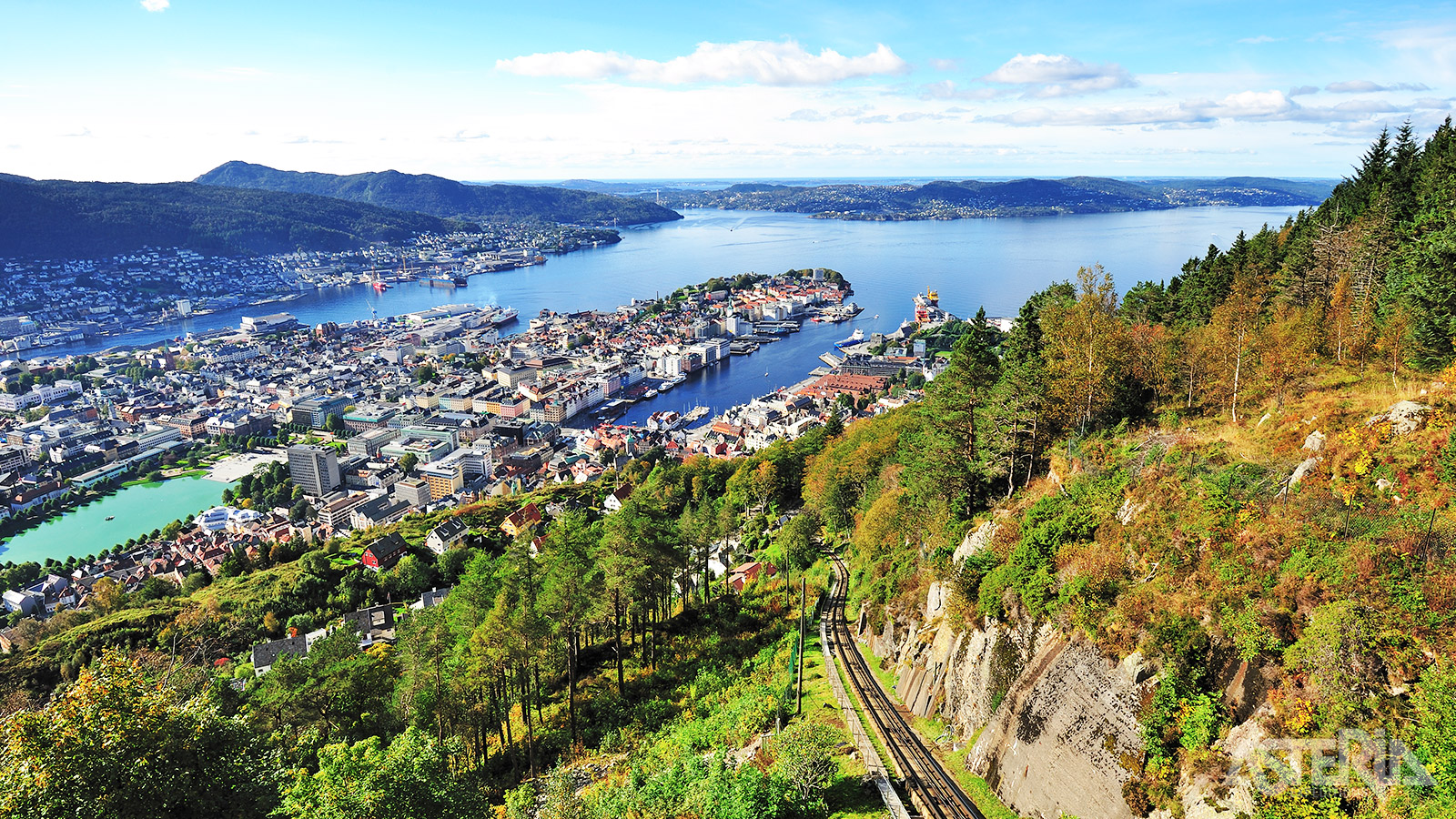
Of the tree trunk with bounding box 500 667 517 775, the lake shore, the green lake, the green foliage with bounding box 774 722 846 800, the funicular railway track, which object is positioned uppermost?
the green foliage with bounding box 774 722 846 800

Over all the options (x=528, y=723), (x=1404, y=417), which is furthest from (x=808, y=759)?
(x=1404, y=417)

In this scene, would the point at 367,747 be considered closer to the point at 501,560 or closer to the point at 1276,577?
the point at 1276,577

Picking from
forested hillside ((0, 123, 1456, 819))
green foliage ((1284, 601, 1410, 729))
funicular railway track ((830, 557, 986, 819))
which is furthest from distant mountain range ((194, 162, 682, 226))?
green foliage ((1284, 601, 1410, 729))

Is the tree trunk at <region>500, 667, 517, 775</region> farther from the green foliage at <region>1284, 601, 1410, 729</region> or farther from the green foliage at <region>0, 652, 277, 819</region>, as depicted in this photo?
the green foliage at <region>1284, 601, 1410, 729</region>

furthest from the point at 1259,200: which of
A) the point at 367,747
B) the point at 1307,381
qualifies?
the point at 367,747

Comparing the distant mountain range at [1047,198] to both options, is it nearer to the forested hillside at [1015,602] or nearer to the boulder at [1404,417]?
the forested hillside at [1015,602]

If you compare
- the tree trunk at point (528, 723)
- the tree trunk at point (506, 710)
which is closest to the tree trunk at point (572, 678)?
the tree trunk at point (528, 723)
